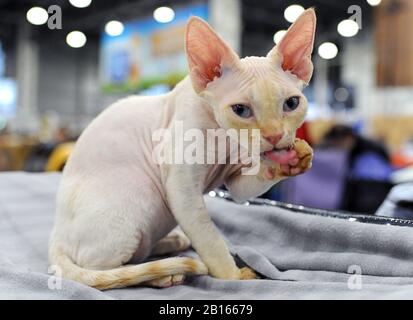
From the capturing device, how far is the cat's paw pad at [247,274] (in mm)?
652

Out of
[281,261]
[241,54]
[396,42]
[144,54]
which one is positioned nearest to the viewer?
[281,261]

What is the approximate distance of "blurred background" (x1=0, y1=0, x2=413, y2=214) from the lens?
1.40 m

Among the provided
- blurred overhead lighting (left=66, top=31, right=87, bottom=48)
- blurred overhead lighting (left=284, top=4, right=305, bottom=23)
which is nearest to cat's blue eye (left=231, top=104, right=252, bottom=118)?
blurred overhead lighting (left=284, top=4, right=305, bottom=23)

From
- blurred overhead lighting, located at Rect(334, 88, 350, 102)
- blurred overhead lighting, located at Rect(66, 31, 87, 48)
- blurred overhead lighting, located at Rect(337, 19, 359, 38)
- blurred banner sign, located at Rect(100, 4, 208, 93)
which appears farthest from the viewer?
blurred overhead lighting, located at Rect(334, 88, 350, 102)

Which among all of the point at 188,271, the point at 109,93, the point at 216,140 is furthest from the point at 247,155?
the point at 109,93

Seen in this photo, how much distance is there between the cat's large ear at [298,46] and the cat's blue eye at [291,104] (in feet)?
0.17

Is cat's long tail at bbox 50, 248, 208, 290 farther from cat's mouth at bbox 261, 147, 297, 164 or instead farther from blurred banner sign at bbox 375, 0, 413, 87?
blurred banner sign at bbox 375, 0, 413, 87

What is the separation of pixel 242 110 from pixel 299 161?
0.08 metres

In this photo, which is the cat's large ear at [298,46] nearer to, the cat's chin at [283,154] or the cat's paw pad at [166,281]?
the cat's chin at [283,154]

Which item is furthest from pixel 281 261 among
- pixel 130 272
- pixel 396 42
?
pixel 396 42

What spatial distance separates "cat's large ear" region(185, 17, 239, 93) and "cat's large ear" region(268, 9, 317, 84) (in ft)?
0.18

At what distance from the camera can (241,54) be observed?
0.86 metres

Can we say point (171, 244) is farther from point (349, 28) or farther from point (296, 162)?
point (349, 28)
